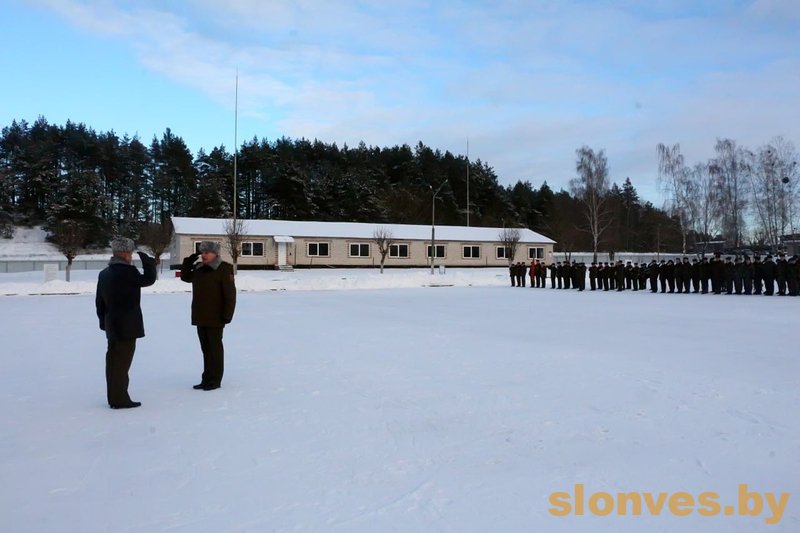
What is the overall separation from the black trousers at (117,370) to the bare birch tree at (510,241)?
170ft

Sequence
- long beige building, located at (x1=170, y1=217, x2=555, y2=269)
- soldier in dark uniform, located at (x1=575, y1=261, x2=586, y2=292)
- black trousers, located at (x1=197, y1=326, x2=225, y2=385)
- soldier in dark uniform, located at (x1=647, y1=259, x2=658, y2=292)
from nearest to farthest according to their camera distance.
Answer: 1. black trousers, located at (x1=197, y1=326, x2=225, y2=385)
2. soldier in dark uniform, located at (x1=647, y1=259, x2=658, y2=292)
3. soldier in dark uniform, located at (x1=575, y1=261, x2=586, y2=292)
4. long beige building, located at (x1=170, y1=217, x2=555, y2=269)

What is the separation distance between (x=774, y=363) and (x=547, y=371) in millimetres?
3407

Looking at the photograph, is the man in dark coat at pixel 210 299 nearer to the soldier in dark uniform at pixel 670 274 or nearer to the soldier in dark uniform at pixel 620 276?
the soldier in dark uniform at pixel 670 274

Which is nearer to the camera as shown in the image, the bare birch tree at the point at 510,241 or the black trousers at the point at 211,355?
the black trousers at the point at 211,355

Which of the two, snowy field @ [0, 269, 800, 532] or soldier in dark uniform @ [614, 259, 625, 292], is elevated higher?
soldier in dark uniform @ [614, 259, 625, 292]

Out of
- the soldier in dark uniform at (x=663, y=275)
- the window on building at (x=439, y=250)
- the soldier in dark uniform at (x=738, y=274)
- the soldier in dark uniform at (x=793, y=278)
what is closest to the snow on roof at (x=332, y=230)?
the window on building at (x=439, y=250)

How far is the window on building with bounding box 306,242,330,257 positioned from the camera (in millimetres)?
52000

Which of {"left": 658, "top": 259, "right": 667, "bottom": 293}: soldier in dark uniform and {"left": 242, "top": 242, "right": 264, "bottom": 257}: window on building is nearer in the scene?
{"left": 658, "top": 259, "right": 667, "bottom": 293}: soldier in dark uniform

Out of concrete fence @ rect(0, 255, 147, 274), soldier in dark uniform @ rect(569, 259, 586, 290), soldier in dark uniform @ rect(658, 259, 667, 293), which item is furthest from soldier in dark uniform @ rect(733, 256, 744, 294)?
concrete fence @ rect(0, 255, 147, 274)

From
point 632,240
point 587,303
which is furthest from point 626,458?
point 632,240

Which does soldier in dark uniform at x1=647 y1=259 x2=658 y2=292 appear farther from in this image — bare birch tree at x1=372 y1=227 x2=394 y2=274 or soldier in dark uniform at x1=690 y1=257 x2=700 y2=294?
bare birch tree at x1=372 y1=227 x2=394 y2=274

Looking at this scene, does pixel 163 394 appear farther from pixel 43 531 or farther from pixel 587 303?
pixel 587 303

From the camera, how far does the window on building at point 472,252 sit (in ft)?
189

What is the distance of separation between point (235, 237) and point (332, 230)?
11793 mm
